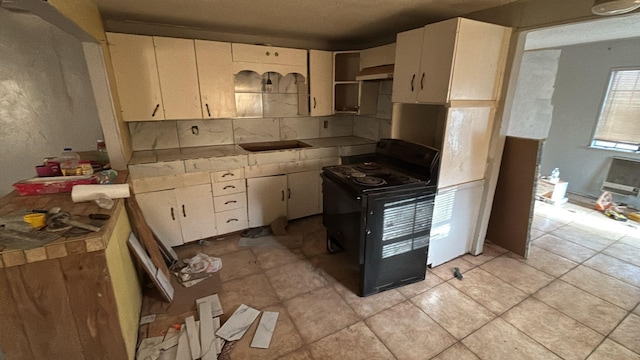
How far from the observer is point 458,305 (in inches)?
79.2

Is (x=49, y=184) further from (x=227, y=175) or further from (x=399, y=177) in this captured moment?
(x=399, y=177)

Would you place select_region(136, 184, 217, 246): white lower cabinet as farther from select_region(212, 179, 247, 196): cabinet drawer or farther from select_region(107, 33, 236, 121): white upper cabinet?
select_region(107, 33, 236, 121): white upper cabinet

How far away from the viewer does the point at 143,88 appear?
248 centimetres

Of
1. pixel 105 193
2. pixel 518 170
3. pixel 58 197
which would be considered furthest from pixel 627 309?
pixel 58 197

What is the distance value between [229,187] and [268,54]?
150 cm

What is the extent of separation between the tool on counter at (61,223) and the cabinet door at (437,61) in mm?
2289

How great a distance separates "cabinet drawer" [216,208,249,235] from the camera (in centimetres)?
286

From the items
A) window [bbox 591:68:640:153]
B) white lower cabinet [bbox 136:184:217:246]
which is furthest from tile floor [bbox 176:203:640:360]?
window [bbox 591:68:640:153]

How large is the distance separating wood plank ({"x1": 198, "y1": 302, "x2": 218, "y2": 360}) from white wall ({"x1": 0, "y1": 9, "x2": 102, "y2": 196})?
1.99m

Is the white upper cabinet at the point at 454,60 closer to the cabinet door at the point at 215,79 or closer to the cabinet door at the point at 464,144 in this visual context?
the cabinet door at the point at 464,144

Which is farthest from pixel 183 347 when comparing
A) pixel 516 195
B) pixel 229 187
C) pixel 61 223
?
pixel 516 195

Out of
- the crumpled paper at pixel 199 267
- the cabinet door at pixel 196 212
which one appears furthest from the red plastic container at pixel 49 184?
the crumpled paper at pixel 199 267

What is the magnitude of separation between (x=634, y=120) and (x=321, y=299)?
4.97 m

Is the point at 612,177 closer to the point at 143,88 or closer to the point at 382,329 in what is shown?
the point at 382,329
